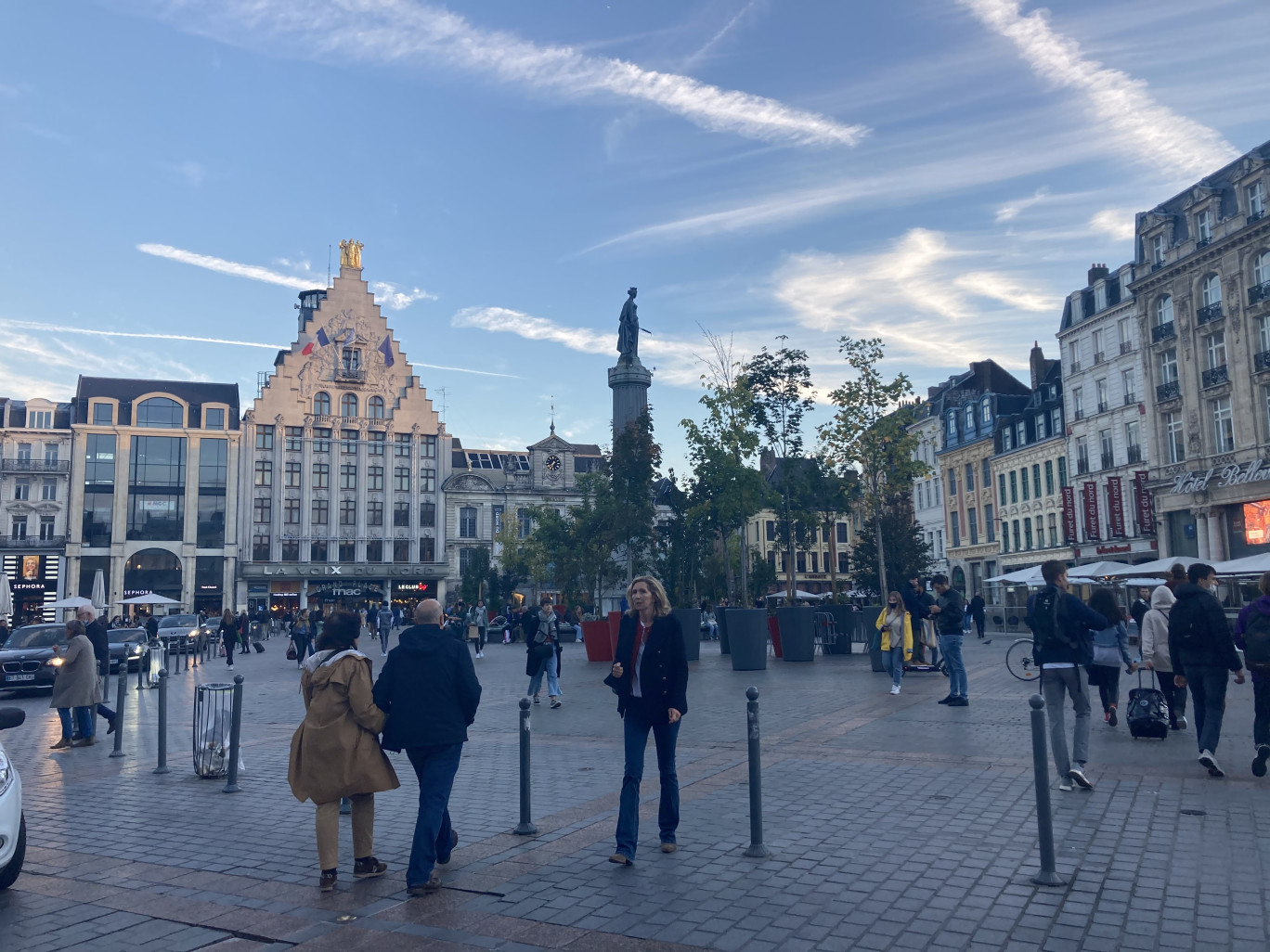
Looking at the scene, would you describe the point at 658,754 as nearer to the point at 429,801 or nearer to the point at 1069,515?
the point at 429,801

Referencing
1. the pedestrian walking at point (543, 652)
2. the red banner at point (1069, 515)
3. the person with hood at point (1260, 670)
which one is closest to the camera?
the person with hood at point (1260, 670)

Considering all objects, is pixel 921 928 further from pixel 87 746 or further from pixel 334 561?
pixel 334 561

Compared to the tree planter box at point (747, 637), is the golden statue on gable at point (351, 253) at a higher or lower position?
higher

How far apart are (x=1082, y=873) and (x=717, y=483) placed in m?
22.0

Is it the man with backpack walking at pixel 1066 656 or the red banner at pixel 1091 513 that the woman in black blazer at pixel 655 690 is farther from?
the red banner at pixel 1091 513

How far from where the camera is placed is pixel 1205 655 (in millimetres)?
8820

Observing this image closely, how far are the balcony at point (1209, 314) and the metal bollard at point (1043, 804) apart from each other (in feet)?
127

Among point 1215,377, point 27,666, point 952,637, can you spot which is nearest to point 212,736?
point 952,637

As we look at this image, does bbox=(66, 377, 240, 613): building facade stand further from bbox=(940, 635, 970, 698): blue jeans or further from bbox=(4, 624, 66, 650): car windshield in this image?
bbox=(940, 635, 970, 698): blue jeans

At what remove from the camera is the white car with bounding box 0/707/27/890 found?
5953mm

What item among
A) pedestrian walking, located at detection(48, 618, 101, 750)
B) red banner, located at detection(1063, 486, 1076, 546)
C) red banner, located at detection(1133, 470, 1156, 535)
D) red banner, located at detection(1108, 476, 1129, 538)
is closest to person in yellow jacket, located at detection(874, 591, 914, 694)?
pedestrian walking, located at detection(48, 618, 101, 750)

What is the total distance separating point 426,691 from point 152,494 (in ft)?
221

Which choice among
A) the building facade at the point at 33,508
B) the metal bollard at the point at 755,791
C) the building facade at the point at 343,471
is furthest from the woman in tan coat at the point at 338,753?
the building facade at the point at 33,508

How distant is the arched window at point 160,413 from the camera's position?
220 ft
